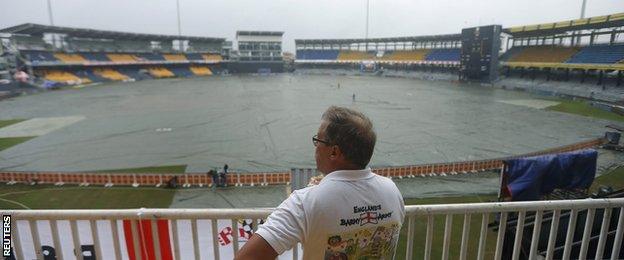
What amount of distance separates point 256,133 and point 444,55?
214 feet

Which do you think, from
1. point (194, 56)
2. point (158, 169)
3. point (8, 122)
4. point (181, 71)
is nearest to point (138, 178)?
point (158, 169)

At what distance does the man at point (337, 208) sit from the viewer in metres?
1.87

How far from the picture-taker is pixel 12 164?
16.2 m

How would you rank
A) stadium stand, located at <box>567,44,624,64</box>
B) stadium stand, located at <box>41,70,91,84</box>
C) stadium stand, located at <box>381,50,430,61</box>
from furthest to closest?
1. stadium stand, located at <box>381,50,430,61</box>
2. stadium stand, located at <box>41,70,91,84</box>
3. stadium stand, located at <box>567,44,624,64</box>

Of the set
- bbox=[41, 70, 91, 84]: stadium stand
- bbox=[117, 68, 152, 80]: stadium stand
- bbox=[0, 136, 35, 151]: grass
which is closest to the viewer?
bbox=[0, 136, 35, 151]: grass

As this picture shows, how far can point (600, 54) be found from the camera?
45625 mm

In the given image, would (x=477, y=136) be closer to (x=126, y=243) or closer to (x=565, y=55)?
(x=126, y=243)

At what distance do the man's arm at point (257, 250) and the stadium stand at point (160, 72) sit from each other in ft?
271

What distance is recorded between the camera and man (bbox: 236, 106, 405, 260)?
73.6 inches

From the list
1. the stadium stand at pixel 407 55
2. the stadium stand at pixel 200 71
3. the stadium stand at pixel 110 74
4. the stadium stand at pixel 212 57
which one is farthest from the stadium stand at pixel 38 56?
the stadium stand at pixel 407 55

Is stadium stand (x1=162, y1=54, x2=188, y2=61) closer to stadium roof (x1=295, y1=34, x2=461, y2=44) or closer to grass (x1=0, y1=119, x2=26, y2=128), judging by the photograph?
stadium roof (x1=295, y1=34, x2=461, y2=44)

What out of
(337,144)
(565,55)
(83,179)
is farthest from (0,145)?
(565,55)

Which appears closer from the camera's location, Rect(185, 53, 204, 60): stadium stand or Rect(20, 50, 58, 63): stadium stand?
Rect(20, 50, 58, 63): stadium stand

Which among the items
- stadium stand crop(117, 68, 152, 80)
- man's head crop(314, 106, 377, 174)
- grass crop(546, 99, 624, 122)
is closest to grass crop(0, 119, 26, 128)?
man's head crop(314, 106, 377, 174)
